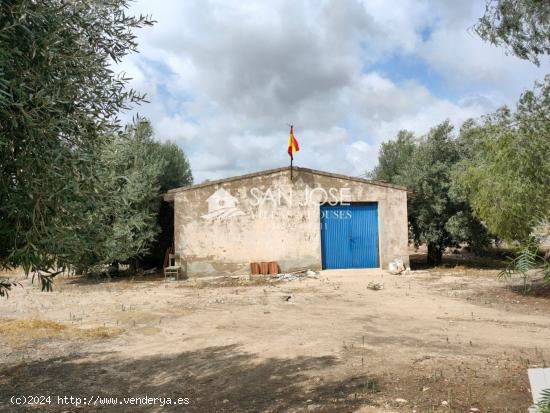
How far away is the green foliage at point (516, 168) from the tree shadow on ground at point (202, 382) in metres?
6.22

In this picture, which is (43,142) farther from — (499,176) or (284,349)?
(499,176)

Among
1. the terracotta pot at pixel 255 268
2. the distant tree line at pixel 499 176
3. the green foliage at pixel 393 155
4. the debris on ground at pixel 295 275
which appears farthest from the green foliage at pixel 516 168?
the green foliage at pixel 393 155

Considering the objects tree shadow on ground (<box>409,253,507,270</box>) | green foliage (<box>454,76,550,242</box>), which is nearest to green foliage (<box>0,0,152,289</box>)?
green foliage (<box>454,76,550,242</box>)

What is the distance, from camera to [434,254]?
21.6 meters

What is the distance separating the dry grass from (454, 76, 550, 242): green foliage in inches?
342

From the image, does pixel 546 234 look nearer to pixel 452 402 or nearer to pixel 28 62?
pixel 452 402

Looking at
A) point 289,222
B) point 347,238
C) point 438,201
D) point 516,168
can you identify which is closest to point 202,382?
point 516,168

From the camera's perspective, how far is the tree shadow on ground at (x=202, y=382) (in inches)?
214

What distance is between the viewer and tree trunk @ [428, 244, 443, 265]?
838 inches

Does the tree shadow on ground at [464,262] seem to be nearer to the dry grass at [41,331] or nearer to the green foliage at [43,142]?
the dry grass at [41,331]

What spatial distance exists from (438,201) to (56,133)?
18.6m

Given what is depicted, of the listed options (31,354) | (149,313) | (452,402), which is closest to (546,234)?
(452,402)

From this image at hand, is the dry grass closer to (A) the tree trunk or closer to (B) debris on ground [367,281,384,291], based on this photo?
(B) debris on ground [367,281,384,291]

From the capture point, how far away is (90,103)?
4148mm
